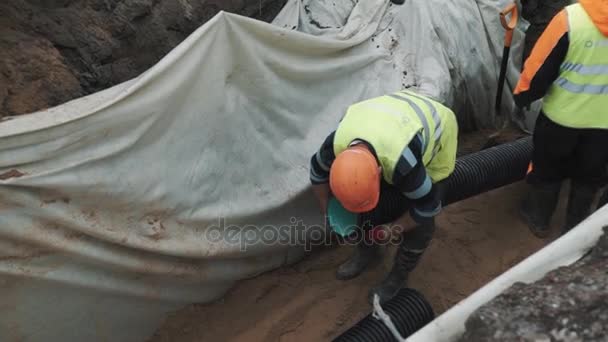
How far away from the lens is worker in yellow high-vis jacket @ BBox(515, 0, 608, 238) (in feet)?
6.98

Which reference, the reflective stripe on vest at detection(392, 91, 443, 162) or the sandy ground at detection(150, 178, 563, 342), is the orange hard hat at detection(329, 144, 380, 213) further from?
the sandy ground at detection(150, 178, 563, 342)

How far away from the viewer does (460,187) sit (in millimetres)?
2691

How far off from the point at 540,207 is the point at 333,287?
1.36m

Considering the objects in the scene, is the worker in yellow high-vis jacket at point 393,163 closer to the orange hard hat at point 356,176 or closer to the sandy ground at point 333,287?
the orange hard hat at point 356,176

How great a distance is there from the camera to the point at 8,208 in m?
1.68

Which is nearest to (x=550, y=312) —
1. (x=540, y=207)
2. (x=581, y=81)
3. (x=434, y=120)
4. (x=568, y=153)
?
(x=434, y=120)

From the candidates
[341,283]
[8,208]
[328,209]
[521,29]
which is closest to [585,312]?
[328,209]

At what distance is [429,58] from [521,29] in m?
1.16

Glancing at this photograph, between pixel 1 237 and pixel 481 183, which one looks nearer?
pixel 1 237

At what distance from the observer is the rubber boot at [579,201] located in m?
2.66

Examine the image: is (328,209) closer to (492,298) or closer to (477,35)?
(492,298)

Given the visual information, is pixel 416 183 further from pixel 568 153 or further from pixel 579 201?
pixel 579 201

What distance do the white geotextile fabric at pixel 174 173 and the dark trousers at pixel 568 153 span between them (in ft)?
2.31
